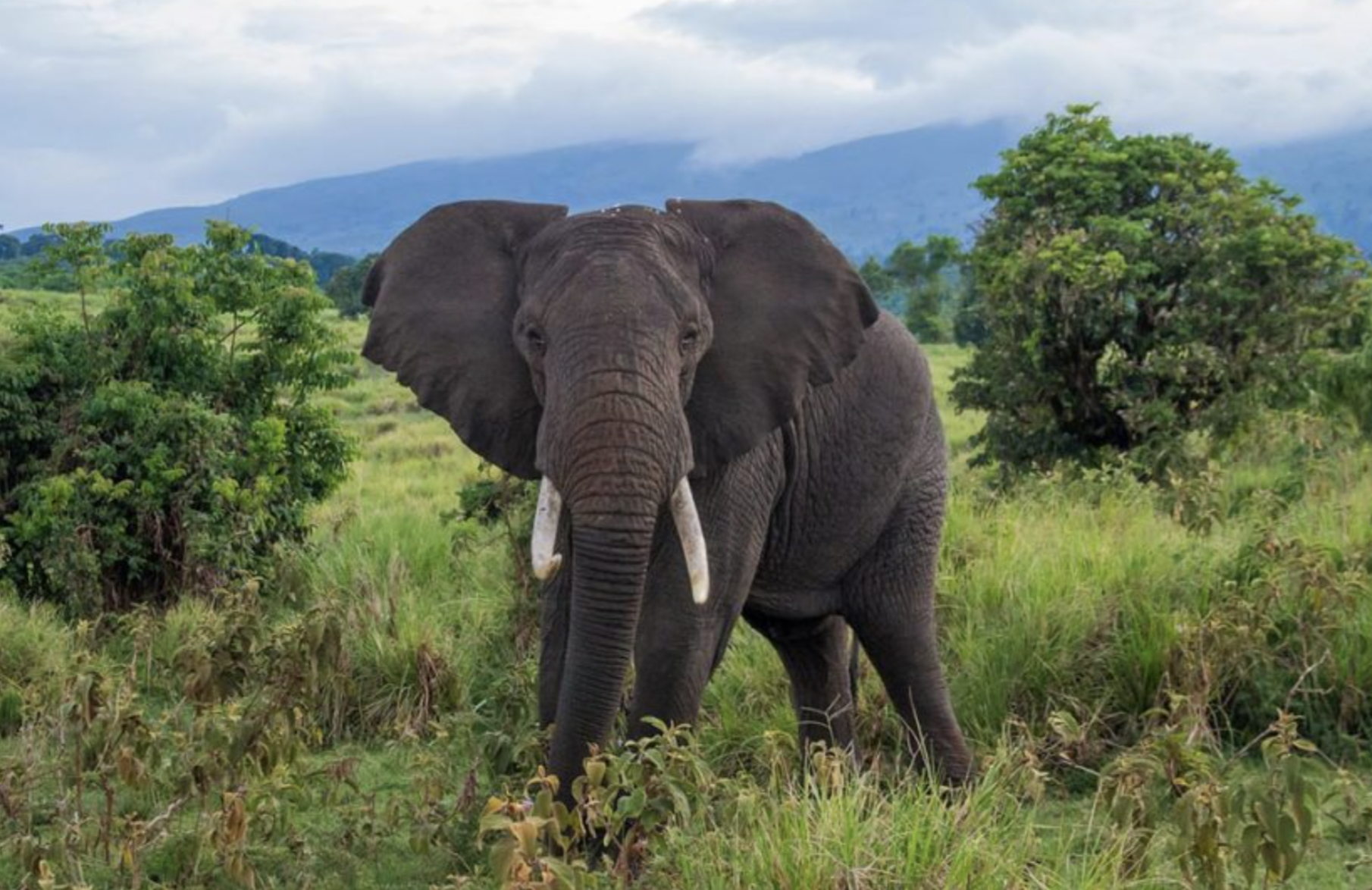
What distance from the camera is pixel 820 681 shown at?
609cm

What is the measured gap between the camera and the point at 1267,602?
658cm

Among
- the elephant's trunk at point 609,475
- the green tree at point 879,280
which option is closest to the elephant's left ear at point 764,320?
the elephant's trunk at point 609,475

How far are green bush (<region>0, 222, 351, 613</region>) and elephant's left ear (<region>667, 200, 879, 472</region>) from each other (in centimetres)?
442

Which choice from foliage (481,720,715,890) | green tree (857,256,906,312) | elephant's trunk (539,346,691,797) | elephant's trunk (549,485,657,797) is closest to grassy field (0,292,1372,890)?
foliage (481,720,715,890)

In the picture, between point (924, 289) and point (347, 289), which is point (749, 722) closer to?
point (347, 289)

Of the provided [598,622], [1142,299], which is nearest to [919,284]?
[1142,299]

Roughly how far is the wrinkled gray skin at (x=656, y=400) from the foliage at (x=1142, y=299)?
7118 mm

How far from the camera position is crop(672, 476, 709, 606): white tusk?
4371 millimetres

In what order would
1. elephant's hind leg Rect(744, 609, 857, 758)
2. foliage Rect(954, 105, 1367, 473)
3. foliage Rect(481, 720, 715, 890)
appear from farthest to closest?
foliage Rect(954, 105, 1367, 473), elephant's hind leg Rect(744, 609, 857, 758), foliage Rect(481, 720, 715, 890)

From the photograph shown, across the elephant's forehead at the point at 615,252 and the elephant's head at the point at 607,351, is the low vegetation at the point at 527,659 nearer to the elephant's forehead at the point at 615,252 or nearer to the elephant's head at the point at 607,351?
the elephant's head at the point at 607,351

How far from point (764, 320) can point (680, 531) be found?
2.43ft

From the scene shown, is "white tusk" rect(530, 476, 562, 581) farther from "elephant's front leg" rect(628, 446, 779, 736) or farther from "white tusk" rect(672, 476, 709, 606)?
"elephant's front leg" rect(628, 446, 779, 736)

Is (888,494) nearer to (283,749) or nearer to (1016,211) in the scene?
(283,749)

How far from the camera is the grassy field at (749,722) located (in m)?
4.12
